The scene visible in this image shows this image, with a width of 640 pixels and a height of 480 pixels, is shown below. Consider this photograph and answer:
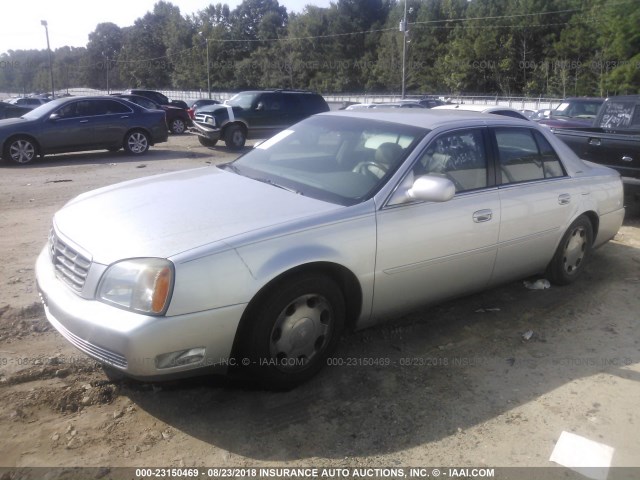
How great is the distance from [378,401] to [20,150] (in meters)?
11.6

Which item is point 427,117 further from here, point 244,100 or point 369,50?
point 369,50

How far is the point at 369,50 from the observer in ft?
249

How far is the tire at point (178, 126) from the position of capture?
2150 cm

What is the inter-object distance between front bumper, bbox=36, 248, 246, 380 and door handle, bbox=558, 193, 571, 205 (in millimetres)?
3076

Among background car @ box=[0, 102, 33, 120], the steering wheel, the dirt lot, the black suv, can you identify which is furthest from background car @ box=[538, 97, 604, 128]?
background car @ box=[0, 102, 33, 120]

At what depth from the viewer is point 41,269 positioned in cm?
344

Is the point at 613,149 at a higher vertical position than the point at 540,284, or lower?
higher

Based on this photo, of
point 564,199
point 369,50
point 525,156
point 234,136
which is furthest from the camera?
point 369,50

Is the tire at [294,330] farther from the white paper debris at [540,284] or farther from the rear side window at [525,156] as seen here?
the white paper debris at [540,284]

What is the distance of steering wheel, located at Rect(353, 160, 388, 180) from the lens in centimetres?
370

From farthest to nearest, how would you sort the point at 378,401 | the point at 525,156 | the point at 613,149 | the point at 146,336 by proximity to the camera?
1. the point at 613,149
2. the point at 525,156
3. the point at 378,401
4. the point at 146,336

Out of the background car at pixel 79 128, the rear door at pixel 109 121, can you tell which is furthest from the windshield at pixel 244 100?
the rear door at pixel 109 121

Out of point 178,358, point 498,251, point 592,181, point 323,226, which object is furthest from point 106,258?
point 592,181

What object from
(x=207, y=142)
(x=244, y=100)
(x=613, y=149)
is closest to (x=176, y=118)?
(x=207, y=142)
